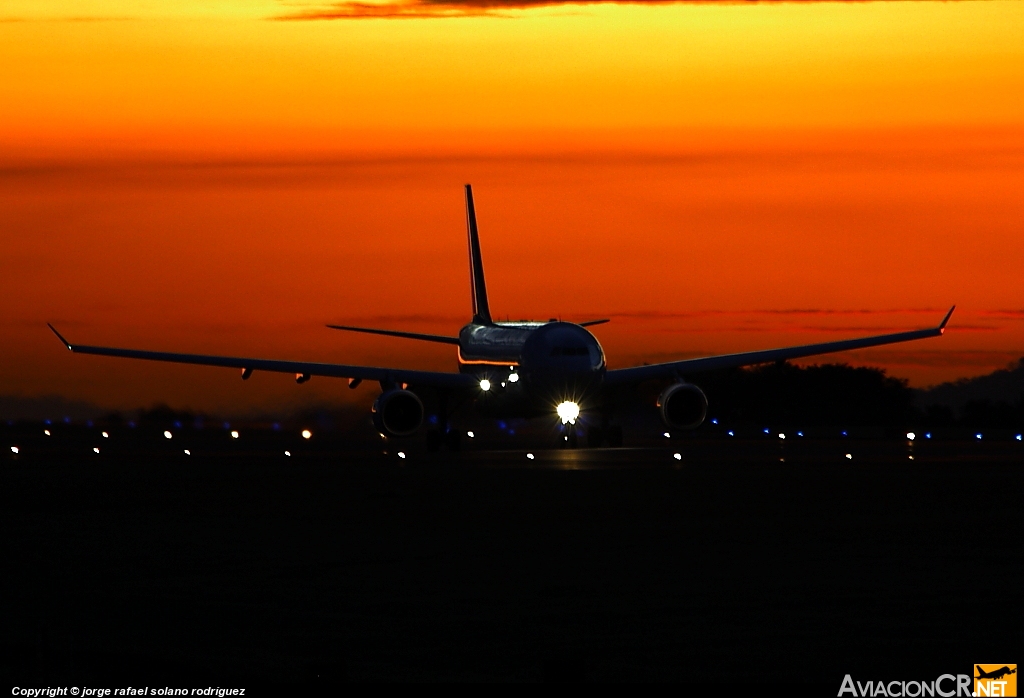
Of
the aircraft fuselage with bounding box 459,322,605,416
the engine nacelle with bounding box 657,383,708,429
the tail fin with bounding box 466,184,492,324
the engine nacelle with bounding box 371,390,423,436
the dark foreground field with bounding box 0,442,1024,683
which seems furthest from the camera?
the tail fin with bounding box 466,184,492,324

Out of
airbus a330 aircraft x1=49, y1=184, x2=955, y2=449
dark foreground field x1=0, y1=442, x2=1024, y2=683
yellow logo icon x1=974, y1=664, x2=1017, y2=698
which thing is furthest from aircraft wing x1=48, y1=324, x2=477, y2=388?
yellow logo icon x1=974, y1=664, x2=1017, y2=698

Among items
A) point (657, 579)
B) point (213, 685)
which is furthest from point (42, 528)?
point (213, 685)

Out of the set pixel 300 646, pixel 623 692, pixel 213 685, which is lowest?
pixel 623 692

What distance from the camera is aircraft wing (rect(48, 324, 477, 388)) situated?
58750 millimetres

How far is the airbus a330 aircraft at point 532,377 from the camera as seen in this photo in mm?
55188

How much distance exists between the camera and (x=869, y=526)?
25328 millimetres

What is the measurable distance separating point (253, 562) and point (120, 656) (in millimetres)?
8950

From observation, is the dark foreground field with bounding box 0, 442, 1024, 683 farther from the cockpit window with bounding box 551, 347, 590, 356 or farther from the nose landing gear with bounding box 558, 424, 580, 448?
the nose landing gear with bounding box 558, 424, 580, 448

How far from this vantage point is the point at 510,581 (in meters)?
18.9

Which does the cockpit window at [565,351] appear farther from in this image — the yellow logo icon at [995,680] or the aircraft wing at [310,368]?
the yellow logo icon at [995,680]

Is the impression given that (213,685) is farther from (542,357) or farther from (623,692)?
(542,357)

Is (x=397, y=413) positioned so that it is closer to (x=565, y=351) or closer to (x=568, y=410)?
(x=568, y=410)

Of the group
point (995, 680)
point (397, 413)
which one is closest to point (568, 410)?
point (397, 413)

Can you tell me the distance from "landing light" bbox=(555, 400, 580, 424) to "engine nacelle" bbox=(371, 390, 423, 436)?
457 centimetres
